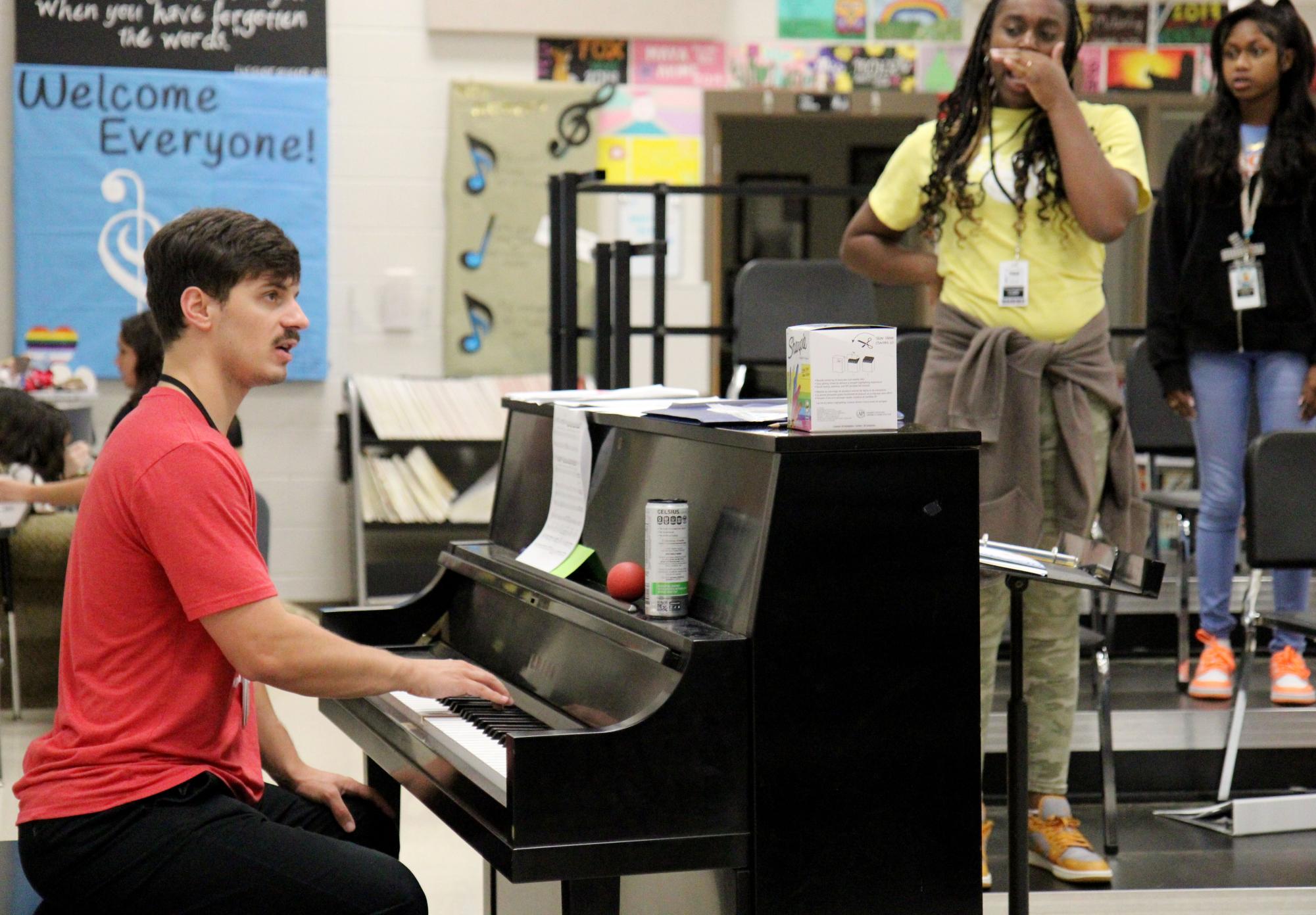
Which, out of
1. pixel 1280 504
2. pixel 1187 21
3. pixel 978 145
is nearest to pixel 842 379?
pixel 978 145

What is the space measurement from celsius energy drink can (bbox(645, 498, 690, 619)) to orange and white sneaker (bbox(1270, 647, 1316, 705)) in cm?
223

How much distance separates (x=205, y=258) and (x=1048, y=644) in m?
1.63

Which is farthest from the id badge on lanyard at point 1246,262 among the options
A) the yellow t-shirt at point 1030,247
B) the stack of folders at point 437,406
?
the stack of folders at point 437,406

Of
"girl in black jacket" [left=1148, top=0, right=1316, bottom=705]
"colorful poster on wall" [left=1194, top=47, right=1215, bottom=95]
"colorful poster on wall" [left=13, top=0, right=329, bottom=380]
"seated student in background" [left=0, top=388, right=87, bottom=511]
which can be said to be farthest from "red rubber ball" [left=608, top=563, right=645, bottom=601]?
"colorful poster on wall" [left=1194, top=47, right=1215, bottom=95]

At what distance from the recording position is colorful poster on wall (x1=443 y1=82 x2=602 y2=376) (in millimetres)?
5598

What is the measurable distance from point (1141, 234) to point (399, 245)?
2.90 m

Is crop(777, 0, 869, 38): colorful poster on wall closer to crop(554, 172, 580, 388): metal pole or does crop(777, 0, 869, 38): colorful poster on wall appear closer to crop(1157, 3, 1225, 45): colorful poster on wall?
crop(1157, 3, 1225, 45): colorful poster on wall

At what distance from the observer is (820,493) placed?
165cm

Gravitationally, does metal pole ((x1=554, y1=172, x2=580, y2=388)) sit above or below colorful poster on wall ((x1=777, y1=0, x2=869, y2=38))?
below

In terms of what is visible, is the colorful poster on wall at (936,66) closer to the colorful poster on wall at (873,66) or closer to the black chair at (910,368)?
the colorful poster on wall at (873,66)

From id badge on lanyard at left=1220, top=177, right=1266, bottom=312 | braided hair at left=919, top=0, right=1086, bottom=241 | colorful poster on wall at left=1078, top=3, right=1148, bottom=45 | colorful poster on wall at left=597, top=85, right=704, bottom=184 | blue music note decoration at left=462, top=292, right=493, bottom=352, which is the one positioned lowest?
blue music note decoration at left=462, top=292, right=493, bottom=352

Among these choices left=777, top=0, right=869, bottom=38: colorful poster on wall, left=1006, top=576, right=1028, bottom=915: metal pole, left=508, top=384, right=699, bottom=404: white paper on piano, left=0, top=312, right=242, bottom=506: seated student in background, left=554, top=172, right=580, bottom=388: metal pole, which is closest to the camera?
left=1006, top=576, right=1028, bottom=915: metal pole

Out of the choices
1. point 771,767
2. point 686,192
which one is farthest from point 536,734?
point 686,192

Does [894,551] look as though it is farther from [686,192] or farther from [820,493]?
[686,192]
